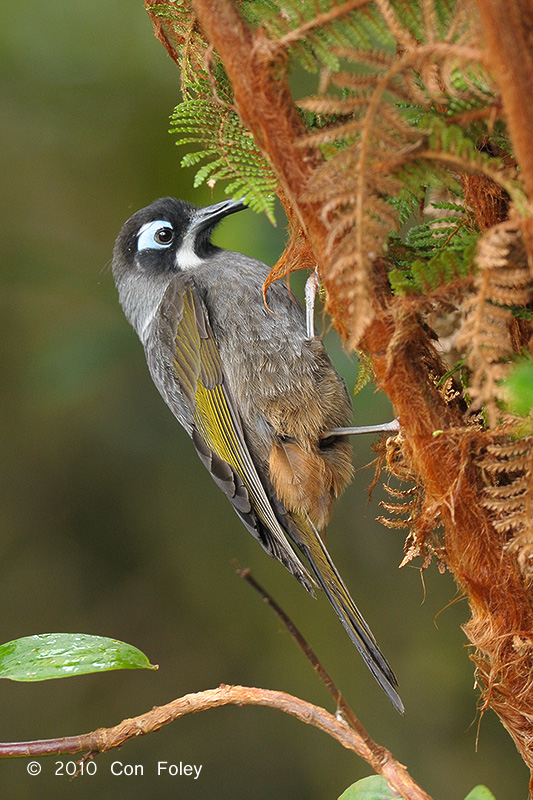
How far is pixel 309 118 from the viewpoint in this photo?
3.53 ft

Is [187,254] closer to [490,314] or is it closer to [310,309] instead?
[310,309]

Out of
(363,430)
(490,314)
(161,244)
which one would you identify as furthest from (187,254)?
(490,314)

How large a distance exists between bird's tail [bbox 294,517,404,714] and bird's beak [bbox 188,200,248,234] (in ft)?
3.20

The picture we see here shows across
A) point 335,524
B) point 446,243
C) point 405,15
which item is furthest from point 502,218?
point 335,524

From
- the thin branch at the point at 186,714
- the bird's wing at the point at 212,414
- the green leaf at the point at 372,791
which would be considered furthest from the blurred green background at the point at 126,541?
the green leaf at the point at 372,791

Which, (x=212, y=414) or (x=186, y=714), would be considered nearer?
(x=186, y=714)

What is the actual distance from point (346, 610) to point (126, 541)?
1973 mm

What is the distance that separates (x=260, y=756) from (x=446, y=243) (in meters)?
2.85

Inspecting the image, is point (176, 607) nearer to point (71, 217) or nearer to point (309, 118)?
point (71, 217)

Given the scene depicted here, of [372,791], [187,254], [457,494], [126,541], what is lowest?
[126,541]

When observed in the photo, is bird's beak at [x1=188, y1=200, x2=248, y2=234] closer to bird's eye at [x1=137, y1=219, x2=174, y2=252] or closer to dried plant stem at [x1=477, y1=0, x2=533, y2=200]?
bird's eye at [x1=137, y1=219, x2=174, y2=252]

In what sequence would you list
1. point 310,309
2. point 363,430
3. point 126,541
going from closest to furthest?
point 363,430 → point 310,309 → point 126,541

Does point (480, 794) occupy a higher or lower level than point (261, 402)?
lower

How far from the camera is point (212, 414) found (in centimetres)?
189
